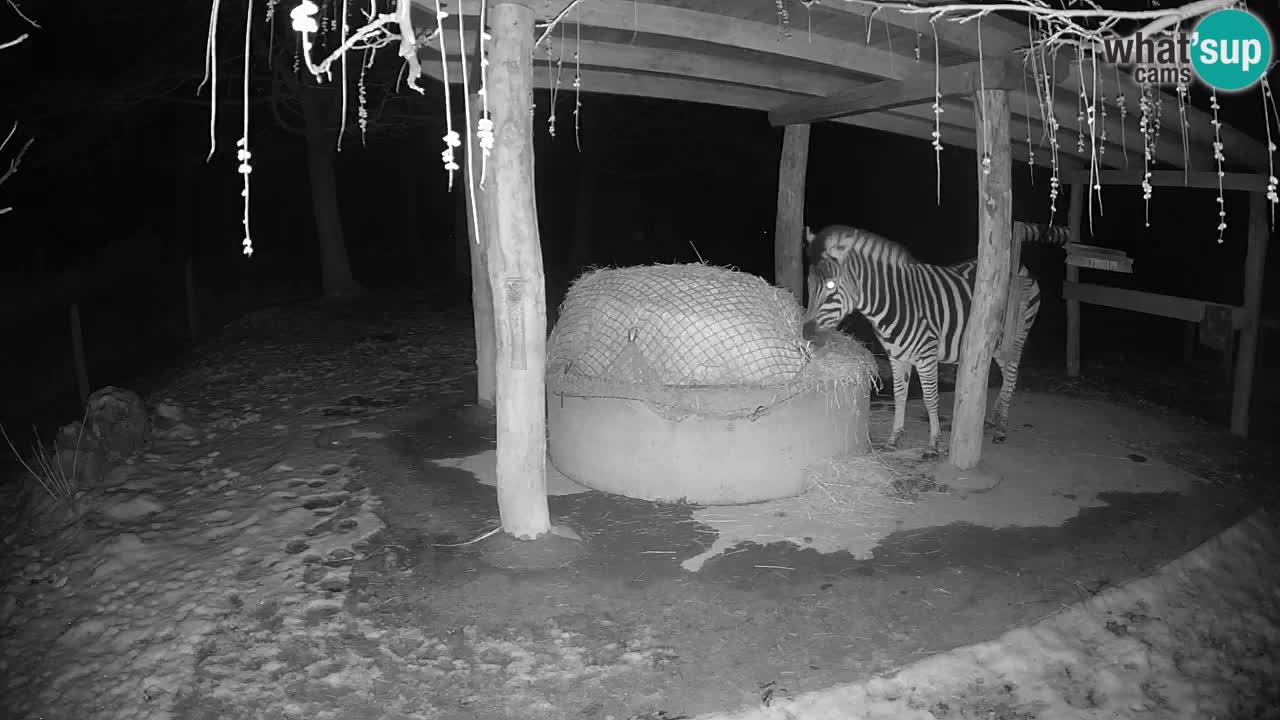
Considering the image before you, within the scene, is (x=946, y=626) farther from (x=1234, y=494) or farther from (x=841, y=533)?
(x=1234, y=494)

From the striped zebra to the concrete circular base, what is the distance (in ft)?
3.11

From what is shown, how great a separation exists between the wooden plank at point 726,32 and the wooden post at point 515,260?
0.45 m

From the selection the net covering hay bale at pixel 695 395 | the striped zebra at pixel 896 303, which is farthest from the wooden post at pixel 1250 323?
the net covering hay bale at pixel 695 395

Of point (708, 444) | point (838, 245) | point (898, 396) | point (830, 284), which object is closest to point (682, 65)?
point (838, 245)

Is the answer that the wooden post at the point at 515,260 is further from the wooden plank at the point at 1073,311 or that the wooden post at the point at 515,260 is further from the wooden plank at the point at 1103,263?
the wooden plank at the point at 1073,311

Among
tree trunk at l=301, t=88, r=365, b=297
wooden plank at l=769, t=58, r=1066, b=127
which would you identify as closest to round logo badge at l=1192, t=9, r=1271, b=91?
wooden plank at l=769, t=58, r=1066, b=127

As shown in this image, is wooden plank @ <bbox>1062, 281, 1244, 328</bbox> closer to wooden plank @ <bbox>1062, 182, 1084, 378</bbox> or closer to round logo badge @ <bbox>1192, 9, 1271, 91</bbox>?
wooden plank @ <bbox>1062, 182, 1084, 378</bbox>

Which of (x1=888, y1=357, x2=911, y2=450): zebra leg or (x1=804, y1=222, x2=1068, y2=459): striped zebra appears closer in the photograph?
(x1=804, y1=222, x2=1068, y2=459): striped zebra

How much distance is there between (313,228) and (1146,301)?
28230mm

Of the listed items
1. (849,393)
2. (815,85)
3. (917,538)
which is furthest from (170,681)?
(815,85)

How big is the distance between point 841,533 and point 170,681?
3.60 metres

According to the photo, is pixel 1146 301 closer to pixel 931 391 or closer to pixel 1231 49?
pixel 931 391

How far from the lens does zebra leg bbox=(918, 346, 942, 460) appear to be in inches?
263

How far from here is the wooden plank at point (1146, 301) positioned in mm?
7836
